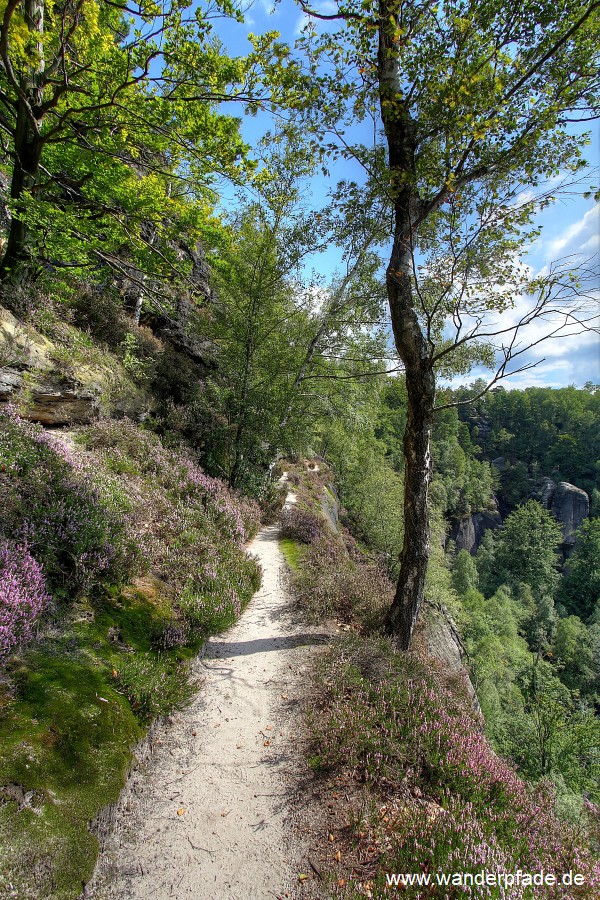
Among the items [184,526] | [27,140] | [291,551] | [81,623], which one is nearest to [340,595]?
[291,551]

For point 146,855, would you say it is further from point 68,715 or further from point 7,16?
point 7,16

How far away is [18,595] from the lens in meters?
3.46

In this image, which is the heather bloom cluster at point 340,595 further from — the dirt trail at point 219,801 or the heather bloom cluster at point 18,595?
the heather bloom cluster at point 18,595

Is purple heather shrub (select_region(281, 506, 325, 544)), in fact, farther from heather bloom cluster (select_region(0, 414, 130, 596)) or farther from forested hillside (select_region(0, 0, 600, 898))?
heather bloom cluster (select_region(0, 414, 130, 596))

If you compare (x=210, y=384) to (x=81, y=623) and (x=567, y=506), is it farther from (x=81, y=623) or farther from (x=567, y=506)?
(x=567, y=506)

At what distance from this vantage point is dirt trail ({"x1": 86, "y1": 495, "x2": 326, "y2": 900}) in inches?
110

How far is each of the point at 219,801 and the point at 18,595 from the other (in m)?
2.74

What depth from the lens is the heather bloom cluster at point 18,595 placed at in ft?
10.7

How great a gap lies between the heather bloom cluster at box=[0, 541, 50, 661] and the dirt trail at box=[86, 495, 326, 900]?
173cm

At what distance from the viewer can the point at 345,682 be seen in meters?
4.77

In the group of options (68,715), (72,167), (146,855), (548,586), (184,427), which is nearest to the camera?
(146,855)

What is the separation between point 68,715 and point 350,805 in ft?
8.74

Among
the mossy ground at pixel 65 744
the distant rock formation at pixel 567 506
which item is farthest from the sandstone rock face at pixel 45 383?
the distant rock formation at pixel 567 506

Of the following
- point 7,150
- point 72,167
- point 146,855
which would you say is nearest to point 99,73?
point 7,150
